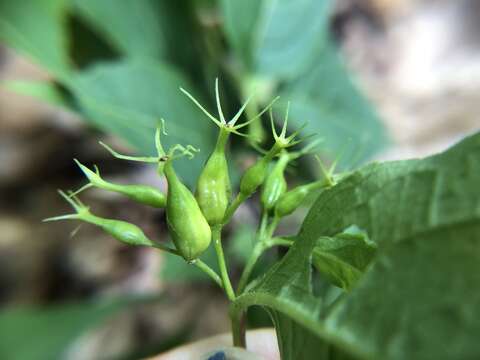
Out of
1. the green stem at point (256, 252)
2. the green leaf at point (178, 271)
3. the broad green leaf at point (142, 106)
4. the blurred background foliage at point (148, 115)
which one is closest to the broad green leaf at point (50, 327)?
the blurred background foliage at point (148, 115)

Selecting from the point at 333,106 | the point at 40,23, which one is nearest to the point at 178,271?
the point at 333,106

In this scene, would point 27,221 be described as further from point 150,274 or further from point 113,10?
point 113,10

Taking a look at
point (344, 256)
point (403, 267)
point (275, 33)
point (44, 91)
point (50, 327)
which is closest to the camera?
point (403, 267)

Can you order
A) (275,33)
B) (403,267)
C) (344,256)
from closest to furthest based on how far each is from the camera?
(403,267) → (344,256) → (275,33)

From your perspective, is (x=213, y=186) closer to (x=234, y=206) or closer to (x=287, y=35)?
(x=234, y=206)

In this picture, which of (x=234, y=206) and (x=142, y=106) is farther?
(x=142, y=106)

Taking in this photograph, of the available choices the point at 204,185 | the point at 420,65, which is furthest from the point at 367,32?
the point at 204,185

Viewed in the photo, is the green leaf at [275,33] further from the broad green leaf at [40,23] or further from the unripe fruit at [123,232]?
the unripe fruit at [123,232]

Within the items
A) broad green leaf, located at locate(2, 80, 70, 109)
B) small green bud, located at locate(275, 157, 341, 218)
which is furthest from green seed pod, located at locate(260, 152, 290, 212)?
broad green leaf, located at locate(2, 80, 70, 109)
